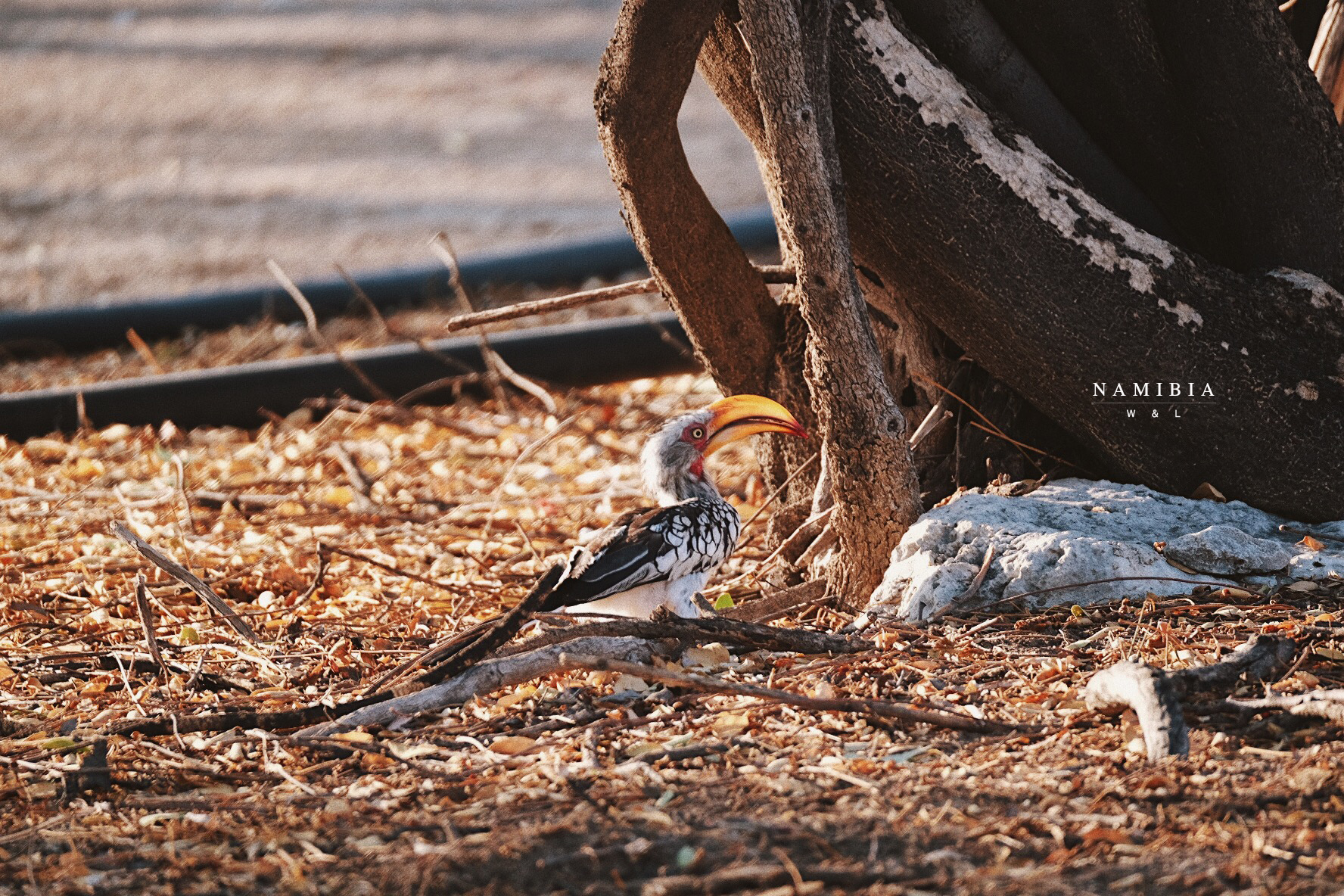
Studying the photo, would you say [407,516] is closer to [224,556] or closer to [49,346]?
[224,556]

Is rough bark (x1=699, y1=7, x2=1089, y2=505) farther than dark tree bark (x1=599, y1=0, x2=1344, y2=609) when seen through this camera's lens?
Yes

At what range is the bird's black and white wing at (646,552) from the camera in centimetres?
280

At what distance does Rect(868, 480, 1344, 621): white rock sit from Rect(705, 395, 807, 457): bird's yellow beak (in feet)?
1.37

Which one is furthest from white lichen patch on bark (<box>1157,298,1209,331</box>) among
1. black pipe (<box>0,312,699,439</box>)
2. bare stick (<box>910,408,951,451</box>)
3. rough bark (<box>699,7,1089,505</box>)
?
black pipe (<box>0,312,699,439</box>)

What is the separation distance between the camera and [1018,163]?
3.04m

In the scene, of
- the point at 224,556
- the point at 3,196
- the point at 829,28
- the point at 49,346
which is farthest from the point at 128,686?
the point at 3,196

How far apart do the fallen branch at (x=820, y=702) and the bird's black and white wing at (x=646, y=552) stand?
1.29 feet

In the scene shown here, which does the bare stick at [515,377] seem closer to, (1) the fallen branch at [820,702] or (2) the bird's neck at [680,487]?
(2) the bird's neck at [680,487]

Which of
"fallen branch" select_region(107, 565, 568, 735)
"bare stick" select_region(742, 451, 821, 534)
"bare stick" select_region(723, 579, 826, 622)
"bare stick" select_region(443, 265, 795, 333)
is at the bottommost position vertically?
"bare stick" select_region(723, 579, 826, 622)

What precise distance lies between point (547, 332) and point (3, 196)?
6114 mm

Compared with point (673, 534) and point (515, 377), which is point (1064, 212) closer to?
point (673, 534)

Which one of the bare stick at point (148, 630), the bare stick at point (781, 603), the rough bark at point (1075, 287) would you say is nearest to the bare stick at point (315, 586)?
the bare stick at point (148, 630)

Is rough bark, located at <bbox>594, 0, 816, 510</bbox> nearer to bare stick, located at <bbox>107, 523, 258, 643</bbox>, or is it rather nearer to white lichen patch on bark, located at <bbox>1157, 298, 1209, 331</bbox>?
white lichen patch on bark, located at <bbox>1157, 298, 1209, 331</bbox>

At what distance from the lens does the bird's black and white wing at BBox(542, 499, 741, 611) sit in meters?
2.80
